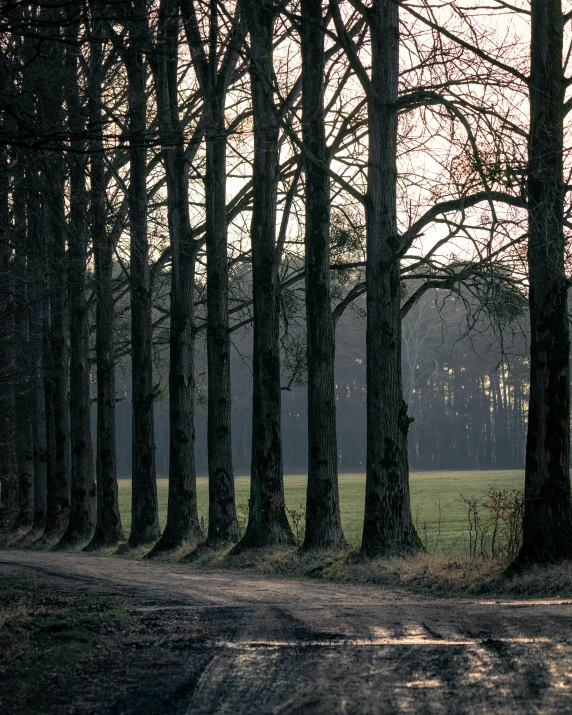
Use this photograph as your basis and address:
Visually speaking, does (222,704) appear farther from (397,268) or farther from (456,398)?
(456,398)

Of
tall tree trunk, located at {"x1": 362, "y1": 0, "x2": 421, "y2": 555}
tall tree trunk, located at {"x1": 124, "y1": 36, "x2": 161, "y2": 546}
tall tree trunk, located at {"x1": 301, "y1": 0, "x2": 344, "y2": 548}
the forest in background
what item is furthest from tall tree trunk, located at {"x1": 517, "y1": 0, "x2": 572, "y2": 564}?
the forest in background

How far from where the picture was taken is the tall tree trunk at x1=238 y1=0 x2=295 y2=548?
726 inches

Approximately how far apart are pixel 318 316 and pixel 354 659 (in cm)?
1134

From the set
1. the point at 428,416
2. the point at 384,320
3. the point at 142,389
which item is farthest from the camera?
the point at 428,416

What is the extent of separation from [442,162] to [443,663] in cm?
969

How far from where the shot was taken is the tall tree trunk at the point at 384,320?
50.0ft

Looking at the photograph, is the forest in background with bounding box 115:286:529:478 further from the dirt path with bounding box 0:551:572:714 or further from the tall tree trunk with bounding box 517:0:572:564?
the dirt path with bounding box 0:551:572:714

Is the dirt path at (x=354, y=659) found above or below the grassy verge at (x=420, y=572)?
above

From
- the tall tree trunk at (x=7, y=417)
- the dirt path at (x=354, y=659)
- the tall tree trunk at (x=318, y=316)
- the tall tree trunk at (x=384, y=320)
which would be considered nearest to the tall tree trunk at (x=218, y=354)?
the tall tree trunk at (x=318, y=316)

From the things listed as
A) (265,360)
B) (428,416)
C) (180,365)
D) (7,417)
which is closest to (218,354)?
(180,365)

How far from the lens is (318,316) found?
56.7 ft

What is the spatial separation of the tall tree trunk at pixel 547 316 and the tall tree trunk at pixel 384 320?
337 cm

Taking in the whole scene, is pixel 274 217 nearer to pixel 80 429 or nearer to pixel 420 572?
pixel 420 572

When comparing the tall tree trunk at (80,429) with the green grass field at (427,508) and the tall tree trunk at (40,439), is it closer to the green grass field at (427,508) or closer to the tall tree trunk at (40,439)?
the tall tree trunk at (40,439)
